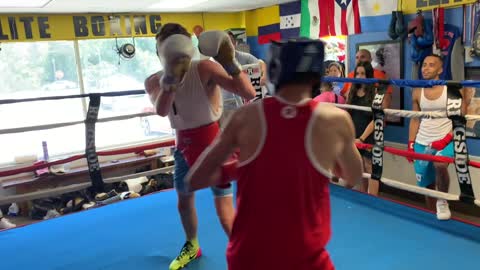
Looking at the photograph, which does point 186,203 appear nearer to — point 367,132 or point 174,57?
point 174,57

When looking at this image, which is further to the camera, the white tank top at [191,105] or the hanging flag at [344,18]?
the hanging flag at [344,18]

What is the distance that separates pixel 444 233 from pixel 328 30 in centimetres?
Answer: 327

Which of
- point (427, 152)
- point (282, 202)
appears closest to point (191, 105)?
point (282, 202)

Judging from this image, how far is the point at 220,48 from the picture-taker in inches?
67.5

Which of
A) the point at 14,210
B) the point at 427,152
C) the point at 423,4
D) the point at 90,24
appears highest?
the point at 90,24

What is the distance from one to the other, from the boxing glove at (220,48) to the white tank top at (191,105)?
227mm

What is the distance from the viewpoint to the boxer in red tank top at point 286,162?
3.26ft

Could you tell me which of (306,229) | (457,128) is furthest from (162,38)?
(457,128)

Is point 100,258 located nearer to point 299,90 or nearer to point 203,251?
point 203,251

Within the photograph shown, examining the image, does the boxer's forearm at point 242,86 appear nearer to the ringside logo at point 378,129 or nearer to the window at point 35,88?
the ringside logo at point 378,129

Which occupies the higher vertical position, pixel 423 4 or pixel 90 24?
pixel 90 24

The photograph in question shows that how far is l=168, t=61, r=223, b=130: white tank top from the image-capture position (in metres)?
1.95

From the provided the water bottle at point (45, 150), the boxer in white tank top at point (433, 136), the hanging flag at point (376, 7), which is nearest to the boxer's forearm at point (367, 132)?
the boxer in white tank top at point (433, 136)

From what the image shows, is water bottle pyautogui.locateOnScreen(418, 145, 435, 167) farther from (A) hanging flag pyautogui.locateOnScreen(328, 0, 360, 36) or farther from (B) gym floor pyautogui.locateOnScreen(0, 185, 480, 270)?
(A) hanging flag pyautogui.locateOnScreen(328, 0, 360, 36)
